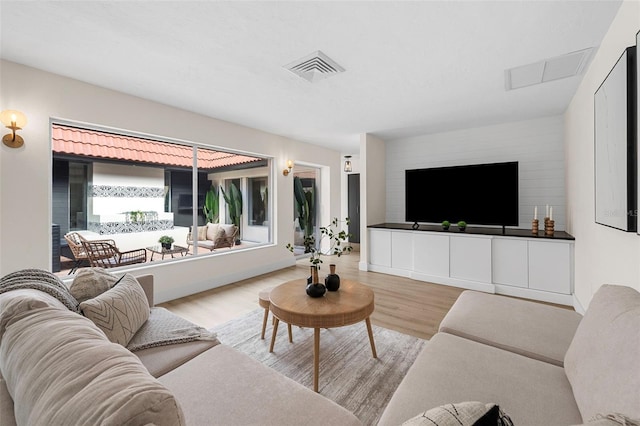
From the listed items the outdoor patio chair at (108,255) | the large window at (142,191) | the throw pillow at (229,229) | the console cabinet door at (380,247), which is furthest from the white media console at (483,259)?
the outdoor patio chair at (108,255)

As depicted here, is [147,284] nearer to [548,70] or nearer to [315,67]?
[315,67]

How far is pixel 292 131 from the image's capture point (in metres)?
4.77

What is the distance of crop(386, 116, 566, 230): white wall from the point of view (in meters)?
3.96

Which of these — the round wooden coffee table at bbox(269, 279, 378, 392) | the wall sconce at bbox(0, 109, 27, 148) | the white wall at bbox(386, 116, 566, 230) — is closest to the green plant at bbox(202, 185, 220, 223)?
the wall sconce at bbox(0, 109, 27, 148)

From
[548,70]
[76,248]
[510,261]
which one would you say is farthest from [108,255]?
[510,261]

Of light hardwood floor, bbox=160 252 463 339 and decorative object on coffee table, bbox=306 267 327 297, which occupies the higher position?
decorative object on coffee table, bbox=306 267 327 297

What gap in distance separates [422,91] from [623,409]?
2995mm

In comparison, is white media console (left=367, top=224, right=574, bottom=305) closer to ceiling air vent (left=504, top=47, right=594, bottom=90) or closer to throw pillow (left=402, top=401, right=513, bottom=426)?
ceiling air vent (left=504, top=47, right=594, bottom=90)

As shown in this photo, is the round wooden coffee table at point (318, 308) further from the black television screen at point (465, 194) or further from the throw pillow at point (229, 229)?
the black television screen at point (465, 194)

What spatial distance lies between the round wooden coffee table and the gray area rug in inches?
4.8

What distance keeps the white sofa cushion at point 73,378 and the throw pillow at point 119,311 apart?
49 centimetres

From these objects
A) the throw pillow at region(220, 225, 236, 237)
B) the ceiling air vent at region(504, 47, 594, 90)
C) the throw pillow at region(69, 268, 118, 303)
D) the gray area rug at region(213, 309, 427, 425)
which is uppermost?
the ceiling air vent at region(504, 47, 594, 90)

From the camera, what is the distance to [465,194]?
4.32m

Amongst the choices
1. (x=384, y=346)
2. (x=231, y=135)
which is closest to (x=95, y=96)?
(x=231, y=135)
